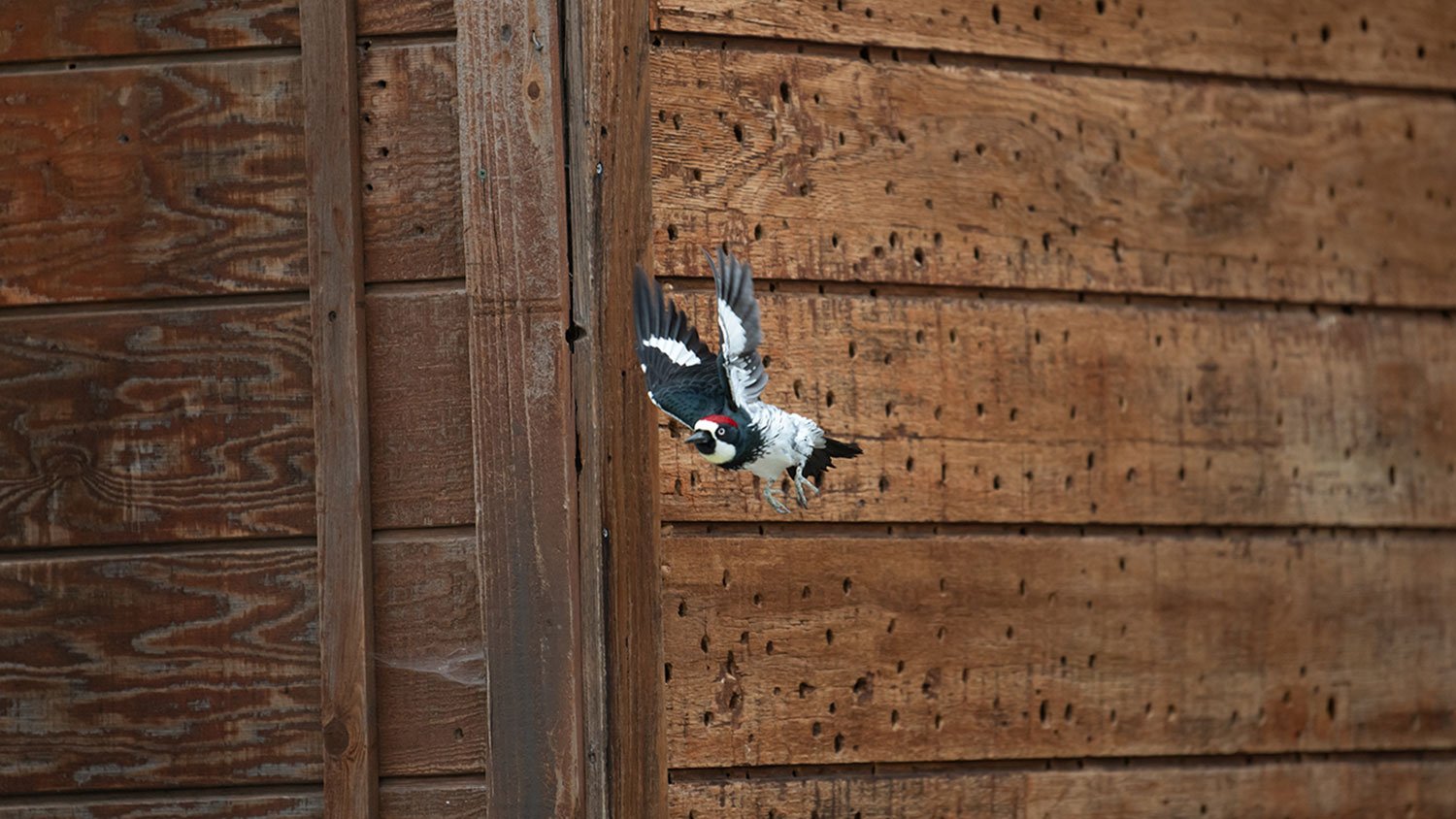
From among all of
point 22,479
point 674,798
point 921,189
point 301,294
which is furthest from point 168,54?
point 674,798

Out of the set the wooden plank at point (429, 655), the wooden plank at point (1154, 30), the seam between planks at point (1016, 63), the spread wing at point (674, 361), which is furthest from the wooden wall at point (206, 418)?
the wooden plank at point (1154, 30)

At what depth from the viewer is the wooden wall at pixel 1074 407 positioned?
7.92 ft

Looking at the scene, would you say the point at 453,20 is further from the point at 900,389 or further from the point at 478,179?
the point at 900,389

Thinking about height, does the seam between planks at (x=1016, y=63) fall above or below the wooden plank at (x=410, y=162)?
above

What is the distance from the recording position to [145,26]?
237 cm

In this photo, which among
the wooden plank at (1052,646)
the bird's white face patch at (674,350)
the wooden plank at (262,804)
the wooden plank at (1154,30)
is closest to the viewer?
the bird's white face patch at (674,350)

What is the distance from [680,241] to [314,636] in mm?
792

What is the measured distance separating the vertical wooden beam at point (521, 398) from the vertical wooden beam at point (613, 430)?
0.11 ft

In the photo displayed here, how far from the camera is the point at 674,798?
233 cm

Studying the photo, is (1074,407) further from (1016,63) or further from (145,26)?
(145,26)

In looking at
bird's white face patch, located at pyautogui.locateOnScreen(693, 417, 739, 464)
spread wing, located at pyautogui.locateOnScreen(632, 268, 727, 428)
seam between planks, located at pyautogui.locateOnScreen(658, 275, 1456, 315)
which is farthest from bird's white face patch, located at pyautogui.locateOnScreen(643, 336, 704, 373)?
seam between planks, located at pyautogui.locateOnScreen(658, 275, 1456, 315)

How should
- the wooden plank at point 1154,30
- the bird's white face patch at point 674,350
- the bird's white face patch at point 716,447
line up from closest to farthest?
the bird's white face patch at point 716,447 < the bird's white face patch at point 674,350 < the wooden plank at point 1154,30

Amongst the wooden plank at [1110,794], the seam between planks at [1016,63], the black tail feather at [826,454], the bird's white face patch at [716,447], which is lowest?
the wooden plank at [1110,794]

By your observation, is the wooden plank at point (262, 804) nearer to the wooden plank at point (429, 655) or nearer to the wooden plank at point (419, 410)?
the wooden plank at point (429, 655)
